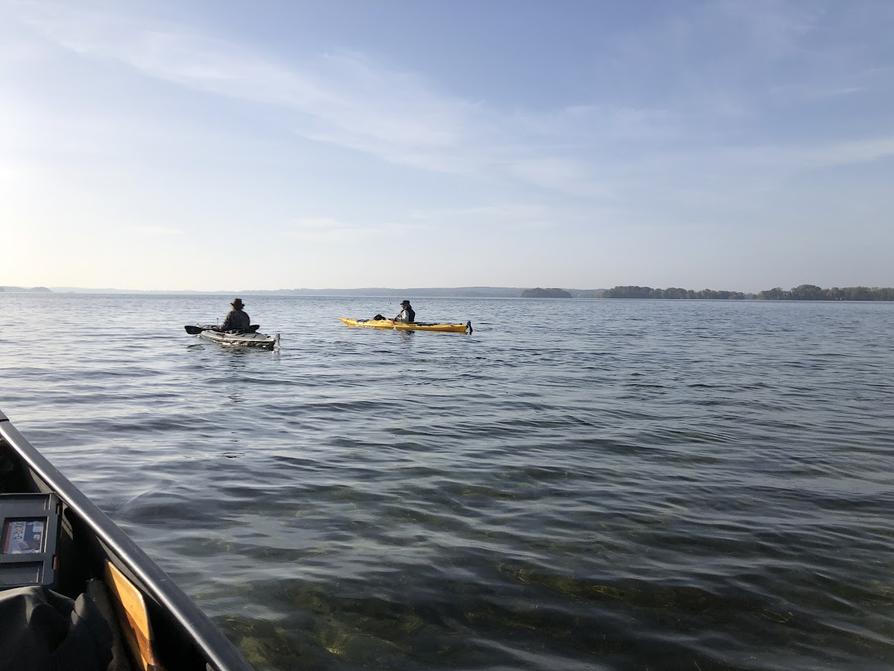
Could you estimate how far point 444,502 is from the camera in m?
7.77

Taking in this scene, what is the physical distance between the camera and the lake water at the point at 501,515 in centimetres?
486

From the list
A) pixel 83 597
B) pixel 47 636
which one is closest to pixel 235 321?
pixel 83 597

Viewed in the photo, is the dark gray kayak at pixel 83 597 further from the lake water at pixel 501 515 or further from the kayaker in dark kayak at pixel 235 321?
the kayaker in dark kayak at pixel 235 321

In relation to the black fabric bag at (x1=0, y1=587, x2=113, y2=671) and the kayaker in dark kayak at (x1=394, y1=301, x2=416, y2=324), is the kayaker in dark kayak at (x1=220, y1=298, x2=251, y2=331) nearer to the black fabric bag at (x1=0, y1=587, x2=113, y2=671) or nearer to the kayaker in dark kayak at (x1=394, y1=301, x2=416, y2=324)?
the kayaker in dark kayak at (x1=394, y1=301, x2=416, y2=324)

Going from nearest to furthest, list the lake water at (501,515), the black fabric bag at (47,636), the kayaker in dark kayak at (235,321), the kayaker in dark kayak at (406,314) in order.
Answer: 1. the black fabric bag at (47,636)
2. the lake water at (501,515)
3. the kayaker in dark kayak at (235,321)
4. the kayaker in dark kayak at (406,314)

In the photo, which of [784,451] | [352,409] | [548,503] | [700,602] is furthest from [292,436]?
[784,451]

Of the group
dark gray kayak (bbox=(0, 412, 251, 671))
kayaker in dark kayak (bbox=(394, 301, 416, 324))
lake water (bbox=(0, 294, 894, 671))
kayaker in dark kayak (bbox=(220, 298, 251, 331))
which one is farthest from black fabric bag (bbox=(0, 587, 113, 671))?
kayaker in dark kayak (bbox=(394, 301, 416, 324))

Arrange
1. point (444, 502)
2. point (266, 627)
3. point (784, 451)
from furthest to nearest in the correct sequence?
1. point (784, 451)
2. point (444, 502)
3. point (266, 627)

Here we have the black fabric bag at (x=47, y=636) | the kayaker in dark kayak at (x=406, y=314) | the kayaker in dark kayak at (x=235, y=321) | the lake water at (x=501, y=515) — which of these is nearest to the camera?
the black fabric bag at (x=47, y=636)

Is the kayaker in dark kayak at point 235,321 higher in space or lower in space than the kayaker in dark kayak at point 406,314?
lower

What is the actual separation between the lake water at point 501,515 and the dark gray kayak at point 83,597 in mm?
1261

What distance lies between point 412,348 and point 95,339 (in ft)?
57.6

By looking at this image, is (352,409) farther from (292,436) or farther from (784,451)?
(784,451)

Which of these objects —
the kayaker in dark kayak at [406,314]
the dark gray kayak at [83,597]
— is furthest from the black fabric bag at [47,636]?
the kayaker in dark kayak at [406,314]
